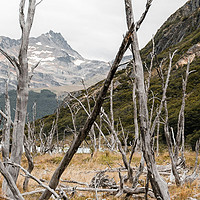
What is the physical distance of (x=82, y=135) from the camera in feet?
6.02

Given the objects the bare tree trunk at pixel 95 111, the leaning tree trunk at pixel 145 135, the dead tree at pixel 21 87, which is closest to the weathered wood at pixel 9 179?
the bare tree trunk at pixel 95 111

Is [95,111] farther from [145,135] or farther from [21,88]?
[21,88]

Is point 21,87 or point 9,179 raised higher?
point 21,87

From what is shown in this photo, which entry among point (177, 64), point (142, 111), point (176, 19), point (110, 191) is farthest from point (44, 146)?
point (176, 19)

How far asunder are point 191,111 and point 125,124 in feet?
38.7

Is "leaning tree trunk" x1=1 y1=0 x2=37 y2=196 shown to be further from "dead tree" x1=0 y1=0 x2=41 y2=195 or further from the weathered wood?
the weathered wood

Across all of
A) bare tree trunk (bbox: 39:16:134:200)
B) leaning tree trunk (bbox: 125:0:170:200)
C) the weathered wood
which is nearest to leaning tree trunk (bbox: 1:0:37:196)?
the weathered wood

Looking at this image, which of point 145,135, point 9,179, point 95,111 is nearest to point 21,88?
point 9,179

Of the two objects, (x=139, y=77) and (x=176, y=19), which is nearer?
(x=139, y=77)

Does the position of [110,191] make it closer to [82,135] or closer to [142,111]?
[142,111]

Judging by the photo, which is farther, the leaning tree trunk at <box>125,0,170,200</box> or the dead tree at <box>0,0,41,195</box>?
the dead tree at <box>0,0,41,195</box>

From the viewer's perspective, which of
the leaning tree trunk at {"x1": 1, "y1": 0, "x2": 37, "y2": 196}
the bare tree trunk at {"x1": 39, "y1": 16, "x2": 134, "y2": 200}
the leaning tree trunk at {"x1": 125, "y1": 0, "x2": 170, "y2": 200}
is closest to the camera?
the bare tree trunk at {"x1": 39, "y1": 16, "x2": 134, "y2": 200}

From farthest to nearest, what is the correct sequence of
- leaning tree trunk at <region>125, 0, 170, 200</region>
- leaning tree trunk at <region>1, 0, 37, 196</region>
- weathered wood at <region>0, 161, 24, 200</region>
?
leaning tree trunk at <region>1, 0, 37, 196</region>
leaning tree trunk at <region>125, 0, 170, 200</region>
weathered wood at <region>0, 161, 24, 200</region>

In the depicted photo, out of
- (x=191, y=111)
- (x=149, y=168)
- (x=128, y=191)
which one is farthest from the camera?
(x=191, y=111)
